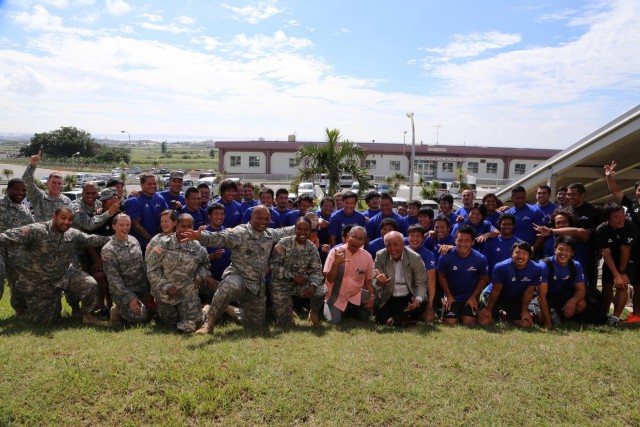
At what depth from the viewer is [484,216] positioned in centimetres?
710

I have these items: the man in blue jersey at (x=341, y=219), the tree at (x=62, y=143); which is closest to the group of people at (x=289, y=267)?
the man in blue jersey at (x=341, y=219)

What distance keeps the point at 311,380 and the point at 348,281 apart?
2062 mm

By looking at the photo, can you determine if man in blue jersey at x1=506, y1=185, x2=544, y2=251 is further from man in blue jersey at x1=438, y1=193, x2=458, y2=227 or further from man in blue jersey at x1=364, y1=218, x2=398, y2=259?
man in blue jersey at x1=364, y1=218, x2=398, y2=259

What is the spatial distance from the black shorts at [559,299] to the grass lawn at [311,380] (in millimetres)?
843

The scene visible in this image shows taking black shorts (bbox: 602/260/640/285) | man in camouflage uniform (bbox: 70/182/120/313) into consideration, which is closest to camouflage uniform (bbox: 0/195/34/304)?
man in camouflage uniform (bbox: 70/182/120/313)

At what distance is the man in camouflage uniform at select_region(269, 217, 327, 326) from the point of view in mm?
5855

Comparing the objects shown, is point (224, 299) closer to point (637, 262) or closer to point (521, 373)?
point (521, 373)

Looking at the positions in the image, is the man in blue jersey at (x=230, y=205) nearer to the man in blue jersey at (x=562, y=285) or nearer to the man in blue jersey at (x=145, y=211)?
the man in blue jersey at (x=145, y=211)

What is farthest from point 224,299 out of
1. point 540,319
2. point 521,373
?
point 540,319

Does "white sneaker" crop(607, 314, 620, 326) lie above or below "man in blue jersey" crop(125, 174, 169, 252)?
below

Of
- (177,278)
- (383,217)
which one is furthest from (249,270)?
(383,217)

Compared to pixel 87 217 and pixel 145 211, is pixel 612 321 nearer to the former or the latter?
pixel 145 211

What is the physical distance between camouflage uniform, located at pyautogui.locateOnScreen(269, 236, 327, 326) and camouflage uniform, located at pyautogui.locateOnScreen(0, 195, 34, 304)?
3.26 m

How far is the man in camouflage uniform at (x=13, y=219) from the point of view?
5.84 metres
